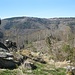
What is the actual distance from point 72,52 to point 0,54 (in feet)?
57.0

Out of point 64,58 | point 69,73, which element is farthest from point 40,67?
point 64,58

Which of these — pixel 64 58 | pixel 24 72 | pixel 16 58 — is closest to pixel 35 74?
pixel 24 72

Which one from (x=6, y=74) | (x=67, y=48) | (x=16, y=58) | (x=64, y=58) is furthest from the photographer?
(x=64, y=58)

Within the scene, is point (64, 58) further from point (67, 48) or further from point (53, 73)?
point (53, 73)

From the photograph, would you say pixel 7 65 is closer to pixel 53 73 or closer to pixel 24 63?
pixel 24 63

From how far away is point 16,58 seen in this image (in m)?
39.4

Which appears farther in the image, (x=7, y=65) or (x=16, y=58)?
(x=16, y=58)

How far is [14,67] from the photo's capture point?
36281 millimetres

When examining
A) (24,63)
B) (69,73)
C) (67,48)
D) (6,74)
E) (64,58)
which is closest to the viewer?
(6,74)

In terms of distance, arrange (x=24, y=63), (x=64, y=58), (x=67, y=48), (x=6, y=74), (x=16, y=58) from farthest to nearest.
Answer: (x=64, y=58)
(x=67, y=48)
(x=16, y=58)
(x=24, y=63)
(x=6, y=74)

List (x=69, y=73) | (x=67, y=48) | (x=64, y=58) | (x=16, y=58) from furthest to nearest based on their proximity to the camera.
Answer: (x=64, y=58) < (x=67, y=48) < (x=16, y=58) < (x=69, y=73)

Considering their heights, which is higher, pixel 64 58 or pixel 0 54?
pixel 0 54

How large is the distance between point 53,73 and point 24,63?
5.43 metres

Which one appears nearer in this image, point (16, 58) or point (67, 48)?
point (16, 58)
